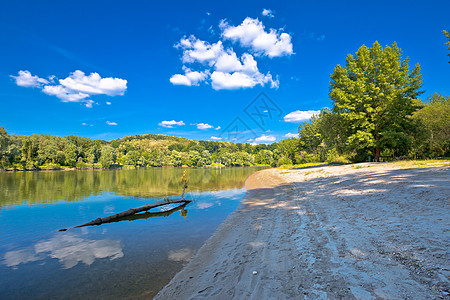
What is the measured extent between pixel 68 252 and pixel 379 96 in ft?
120

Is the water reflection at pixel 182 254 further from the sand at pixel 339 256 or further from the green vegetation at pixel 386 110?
the green vegetation at pixel 386 110

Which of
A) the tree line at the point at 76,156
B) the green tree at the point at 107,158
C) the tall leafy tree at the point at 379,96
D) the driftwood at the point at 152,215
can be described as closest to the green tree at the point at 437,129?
the tall leafy tree at the point at 379,96

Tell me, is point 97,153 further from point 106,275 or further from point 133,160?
point 106,275

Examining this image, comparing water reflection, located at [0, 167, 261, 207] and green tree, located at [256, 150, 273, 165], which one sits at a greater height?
green tree, located at [256, 150, 273, 165]

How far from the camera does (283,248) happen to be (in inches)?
255

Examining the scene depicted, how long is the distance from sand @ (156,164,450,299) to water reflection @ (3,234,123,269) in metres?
4.11

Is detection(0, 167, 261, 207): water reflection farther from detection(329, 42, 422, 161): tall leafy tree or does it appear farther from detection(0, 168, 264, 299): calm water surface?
detection(329, 42, 422, 161): tall leafy tree

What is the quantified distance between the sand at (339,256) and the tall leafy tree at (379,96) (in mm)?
21922

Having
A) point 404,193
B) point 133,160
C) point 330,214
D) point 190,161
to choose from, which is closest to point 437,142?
point 404,193

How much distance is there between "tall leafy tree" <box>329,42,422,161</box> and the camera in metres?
27.4

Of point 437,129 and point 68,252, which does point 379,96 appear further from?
point 68,252

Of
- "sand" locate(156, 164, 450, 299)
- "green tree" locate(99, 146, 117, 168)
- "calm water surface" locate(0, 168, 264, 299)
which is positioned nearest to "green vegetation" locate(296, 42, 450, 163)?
"sand" locate(156, 164, 450, 299)

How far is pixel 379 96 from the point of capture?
92.1 feet

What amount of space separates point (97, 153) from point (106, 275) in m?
134
